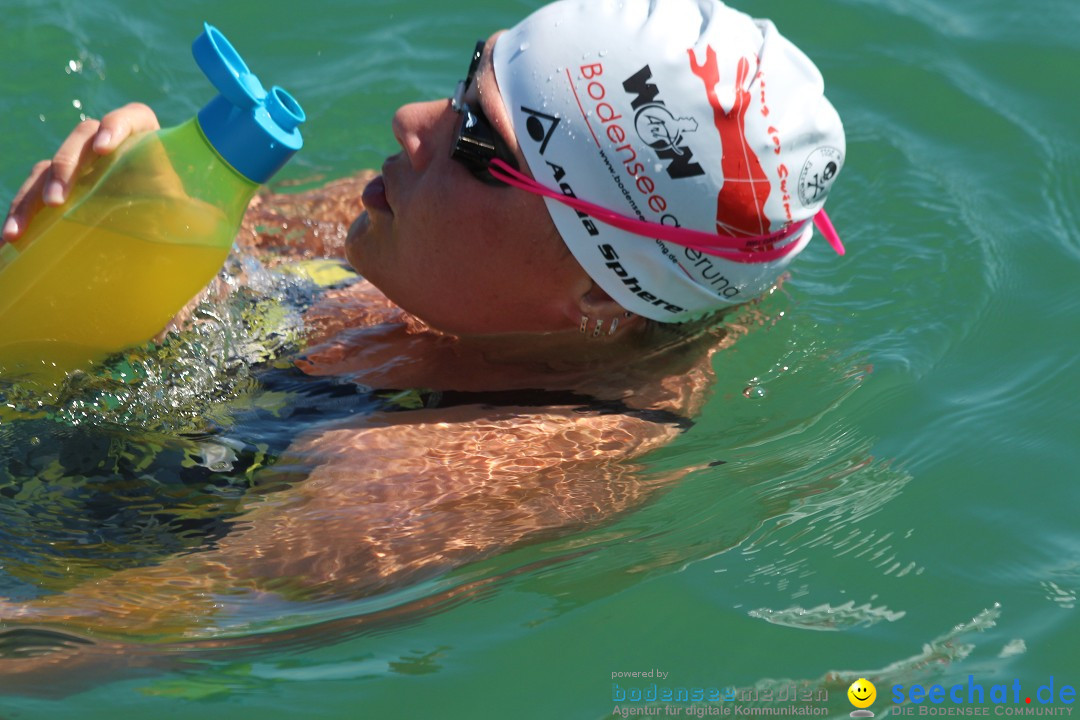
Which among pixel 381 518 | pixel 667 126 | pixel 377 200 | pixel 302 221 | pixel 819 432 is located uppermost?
pixel 667 126

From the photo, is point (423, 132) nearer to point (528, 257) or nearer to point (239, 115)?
point (528, 257)

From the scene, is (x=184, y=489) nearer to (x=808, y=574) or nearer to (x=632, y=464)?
(x=632, y=464)

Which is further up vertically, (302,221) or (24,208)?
(24,208)

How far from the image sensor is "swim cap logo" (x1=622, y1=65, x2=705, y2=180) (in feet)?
10.4

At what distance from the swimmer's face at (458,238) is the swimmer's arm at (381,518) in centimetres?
33

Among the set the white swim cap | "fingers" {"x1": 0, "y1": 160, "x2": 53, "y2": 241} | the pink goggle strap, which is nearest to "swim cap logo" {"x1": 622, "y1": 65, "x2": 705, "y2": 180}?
the white swim cap

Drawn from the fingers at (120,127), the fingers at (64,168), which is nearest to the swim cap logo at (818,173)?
the fingers at (120,127)

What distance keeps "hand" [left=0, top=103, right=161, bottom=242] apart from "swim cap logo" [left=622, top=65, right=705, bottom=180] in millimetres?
1272

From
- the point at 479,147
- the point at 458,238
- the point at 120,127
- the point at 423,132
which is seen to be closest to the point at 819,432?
the point at 458,238

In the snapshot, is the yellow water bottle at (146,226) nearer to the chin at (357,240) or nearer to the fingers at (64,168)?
the fingers at (64,168)

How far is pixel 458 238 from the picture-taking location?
3.37 meters

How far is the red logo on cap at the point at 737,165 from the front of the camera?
315cm

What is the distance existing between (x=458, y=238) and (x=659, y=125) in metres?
0.65

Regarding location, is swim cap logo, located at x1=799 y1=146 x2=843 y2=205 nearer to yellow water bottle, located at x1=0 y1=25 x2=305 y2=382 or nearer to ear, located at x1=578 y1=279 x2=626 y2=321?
ear, located at x1=578 y1=279 x2=626 y2=321
